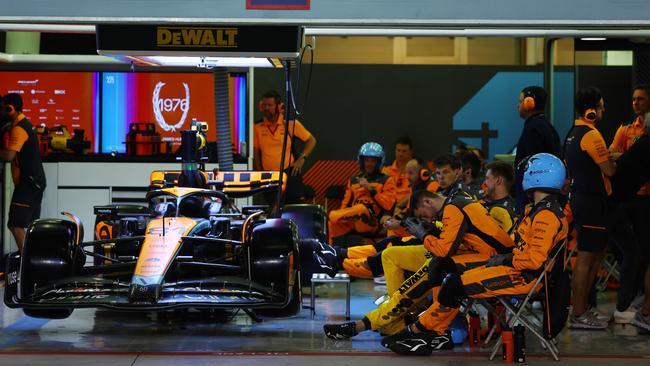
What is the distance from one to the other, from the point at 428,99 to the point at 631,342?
6.52 m

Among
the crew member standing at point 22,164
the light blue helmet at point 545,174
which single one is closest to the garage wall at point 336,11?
the light blue helmet at point 545,174

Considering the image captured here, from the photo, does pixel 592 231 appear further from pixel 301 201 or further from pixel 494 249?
pixel 301 201

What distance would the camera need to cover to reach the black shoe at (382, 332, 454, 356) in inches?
291

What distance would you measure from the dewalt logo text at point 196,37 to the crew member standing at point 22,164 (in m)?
4.13

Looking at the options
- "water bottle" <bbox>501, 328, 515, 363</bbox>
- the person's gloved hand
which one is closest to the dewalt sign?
the person's gloved hand

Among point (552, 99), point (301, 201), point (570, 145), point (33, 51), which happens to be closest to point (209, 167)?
point (301, 201)

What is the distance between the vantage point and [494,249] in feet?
24.8

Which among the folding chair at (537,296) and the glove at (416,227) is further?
the glove at (416,227)

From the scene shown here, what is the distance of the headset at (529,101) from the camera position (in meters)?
9.34

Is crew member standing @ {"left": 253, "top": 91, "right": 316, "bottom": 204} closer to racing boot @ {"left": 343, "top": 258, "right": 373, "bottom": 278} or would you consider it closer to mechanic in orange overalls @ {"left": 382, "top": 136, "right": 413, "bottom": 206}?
mechanic in orange overalls @ {"left": 382, "top": 136, "right": 413, "bottom": 206}

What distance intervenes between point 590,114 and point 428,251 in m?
1.88

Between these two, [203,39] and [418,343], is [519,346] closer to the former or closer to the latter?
[418,343]

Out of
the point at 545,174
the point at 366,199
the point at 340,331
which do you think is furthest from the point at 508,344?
the point at 366,199

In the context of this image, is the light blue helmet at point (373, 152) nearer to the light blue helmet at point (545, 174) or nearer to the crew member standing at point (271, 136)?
the crew member standing at point (271, 136)
